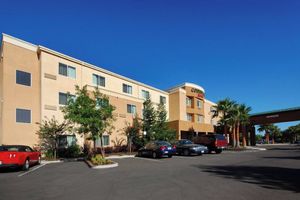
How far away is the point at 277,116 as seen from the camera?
54625mm

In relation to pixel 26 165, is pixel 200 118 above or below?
above

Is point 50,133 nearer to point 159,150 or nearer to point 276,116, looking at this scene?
point 159,150

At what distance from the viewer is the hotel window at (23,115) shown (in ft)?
85.8

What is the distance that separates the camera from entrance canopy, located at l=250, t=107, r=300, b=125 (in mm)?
52375

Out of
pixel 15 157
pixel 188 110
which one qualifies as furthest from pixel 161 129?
pixel 15 157

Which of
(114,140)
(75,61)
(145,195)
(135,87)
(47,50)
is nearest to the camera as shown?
(145,195)

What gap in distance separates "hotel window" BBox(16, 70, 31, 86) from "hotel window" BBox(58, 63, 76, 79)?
11.3 ft

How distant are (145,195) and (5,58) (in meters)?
21.3

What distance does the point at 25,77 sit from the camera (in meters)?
27.4

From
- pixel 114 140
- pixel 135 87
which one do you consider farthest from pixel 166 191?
pixel 135 87

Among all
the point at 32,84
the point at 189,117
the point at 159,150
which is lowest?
the point at 159,150

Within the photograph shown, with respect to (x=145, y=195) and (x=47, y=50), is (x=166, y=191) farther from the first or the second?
(x=47, y=50)

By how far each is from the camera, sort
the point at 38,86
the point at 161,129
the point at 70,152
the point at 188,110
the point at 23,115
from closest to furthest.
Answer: the point at 23,115 → the point at 38,86 → the point at 70,152 → the point at 161,129 → the point at 188,110

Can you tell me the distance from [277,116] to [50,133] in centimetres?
4171
